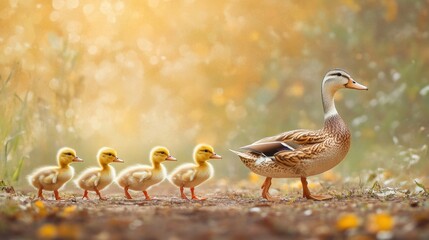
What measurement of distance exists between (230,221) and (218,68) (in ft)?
27.1

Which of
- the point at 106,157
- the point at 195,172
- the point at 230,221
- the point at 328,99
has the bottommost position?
the point at 230,221

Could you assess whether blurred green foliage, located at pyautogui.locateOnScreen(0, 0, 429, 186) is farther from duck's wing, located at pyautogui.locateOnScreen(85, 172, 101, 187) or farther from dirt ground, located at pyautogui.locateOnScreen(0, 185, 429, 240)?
dirt ground, located at pyautogui.locateOnScreen(0, 185, 429, 240)

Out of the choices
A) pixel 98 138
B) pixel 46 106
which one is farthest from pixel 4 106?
pixel 98 138

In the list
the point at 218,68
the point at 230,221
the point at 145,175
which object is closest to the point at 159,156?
the point at 145,175

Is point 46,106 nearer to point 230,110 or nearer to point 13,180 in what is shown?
point 13,180

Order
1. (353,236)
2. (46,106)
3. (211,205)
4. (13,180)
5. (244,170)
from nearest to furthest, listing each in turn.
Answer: (353,236) < (211,205) < (13,180) < (46,106) < (244,170)

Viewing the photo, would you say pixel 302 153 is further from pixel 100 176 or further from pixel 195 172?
pixel 100 176

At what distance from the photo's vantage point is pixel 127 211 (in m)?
5.22

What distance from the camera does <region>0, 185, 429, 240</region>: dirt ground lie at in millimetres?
Answer: 3877

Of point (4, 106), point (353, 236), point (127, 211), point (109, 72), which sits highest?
point (109, 72)

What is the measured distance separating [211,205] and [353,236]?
7.70 ft

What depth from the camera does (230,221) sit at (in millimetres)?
4484

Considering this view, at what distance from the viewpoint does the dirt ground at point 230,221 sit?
3877mm

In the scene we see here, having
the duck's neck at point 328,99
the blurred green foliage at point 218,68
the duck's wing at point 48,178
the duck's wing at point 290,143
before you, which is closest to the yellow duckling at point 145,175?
the duck's wing at point 48,178
